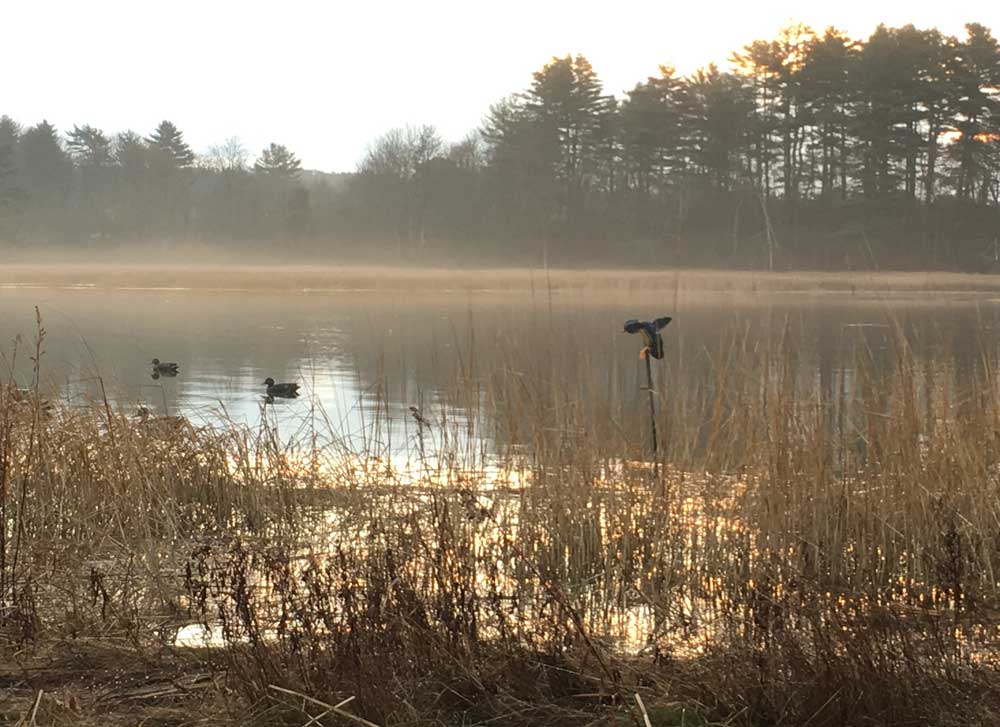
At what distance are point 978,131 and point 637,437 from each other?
120 feet

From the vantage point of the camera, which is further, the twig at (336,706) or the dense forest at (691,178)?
the dense forest at (691,178)

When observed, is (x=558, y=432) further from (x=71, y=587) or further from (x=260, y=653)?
(x=260, y=653)

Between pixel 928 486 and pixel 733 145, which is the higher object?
pixel 733 145

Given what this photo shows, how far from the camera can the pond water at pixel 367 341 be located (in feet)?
25.3

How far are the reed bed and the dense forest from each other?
30994 mm

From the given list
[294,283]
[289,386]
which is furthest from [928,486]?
[294,283]

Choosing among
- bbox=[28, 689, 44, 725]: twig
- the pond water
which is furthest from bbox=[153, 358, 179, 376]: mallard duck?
bbox=[28, 689, 44, 725]: twig

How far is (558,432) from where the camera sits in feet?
17.9

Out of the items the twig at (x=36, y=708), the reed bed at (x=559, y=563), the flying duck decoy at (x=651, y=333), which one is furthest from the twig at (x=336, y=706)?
the flying duck decoy at (x=651, y=333)

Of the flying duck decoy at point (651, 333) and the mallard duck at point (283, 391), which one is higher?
the flying duck decoy at point (651, 333)

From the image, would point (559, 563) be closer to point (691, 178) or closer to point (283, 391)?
point (283, 391)

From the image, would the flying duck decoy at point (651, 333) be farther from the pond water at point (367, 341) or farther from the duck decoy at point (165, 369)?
the duck decoy at point (165, 369)

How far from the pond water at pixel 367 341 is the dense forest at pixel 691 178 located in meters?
6.02

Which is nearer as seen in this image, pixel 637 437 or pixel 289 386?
pixel 637 437
